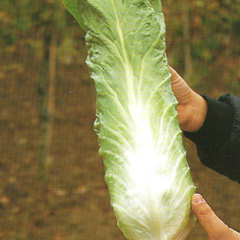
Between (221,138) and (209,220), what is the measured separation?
57cm

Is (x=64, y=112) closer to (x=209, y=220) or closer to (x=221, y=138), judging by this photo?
(x=221, y=138)

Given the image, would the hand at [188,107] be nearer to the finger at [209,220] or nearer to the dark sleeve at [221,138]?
the dark sleeve at [221,138]

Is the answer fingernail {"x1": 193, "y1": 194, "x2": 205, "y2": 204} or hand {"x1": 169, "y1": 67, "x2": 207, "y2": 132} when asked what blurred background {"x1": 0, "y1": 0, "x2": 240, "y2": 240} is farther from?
fingernail {"x1": 193, "y1": 194, "x2": 205, "y2": 204}

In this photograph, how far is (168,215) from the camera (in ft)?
4.45

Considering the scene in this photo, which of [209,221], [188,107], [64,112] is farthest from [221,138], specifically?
[64,112]

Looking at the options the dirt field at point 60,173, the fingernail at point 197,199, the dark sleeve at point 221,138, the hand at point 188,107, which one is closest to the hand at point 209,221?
the fingernail at point 197,199

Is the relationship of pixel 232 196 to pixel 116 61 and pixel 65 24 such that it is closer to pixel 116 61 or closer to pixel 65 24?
pixel 65 24

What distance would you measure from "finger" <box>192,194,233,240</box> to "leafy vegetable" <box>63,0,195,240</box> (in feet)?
0.11

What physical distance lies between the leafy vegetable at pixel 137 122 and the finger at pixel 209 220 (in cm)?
3

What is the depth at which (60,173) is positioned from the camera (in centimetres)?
381

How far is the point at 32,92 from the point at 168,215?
2950mm

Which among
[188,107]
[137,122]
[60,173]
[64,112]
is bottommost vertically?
[60,173]

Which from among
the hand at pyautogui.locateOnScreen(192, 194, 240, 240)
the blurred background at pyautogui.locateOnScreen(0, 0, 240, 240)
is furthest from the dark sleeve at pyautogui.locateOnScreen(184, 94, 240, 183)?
the blurred background at pyautogui.locateOnScreen(0, 0, 240, 240)

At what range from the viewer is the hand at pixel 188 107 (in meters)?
1.96
